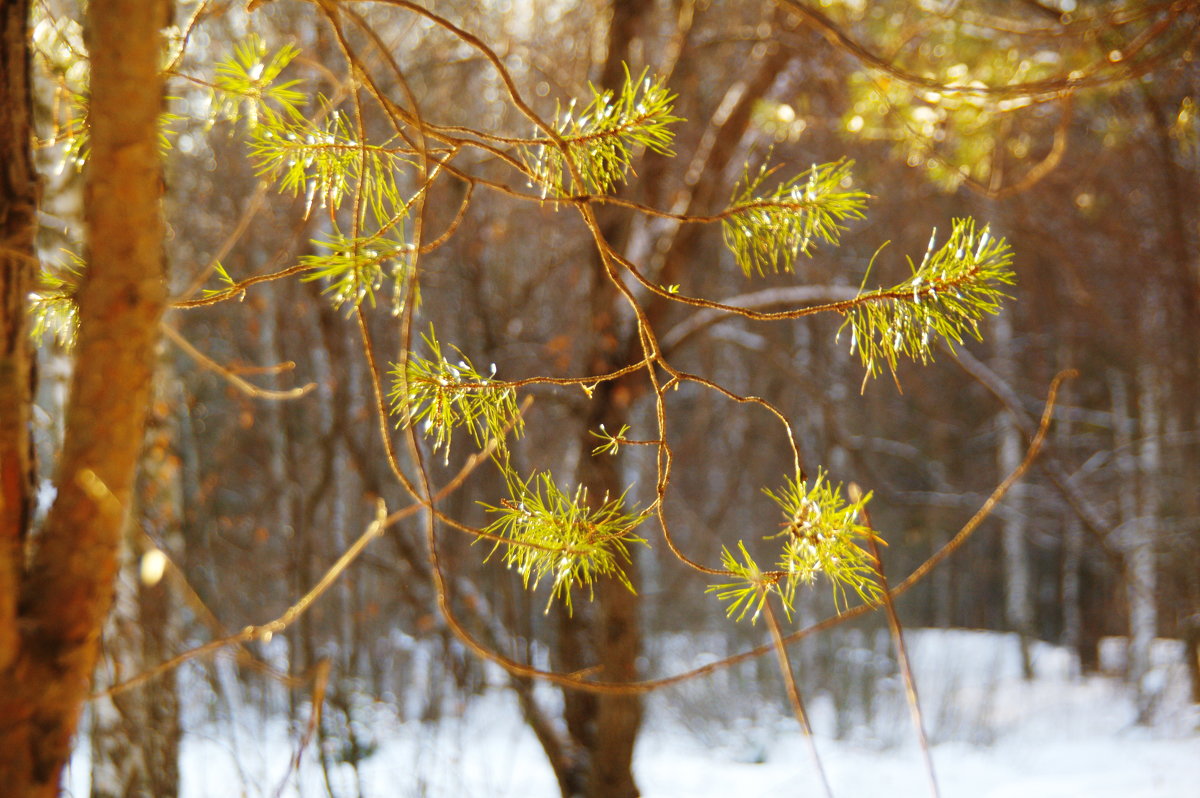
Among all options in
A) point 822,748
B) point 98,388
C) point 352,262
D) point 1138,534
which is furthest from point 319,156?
point 1138,534

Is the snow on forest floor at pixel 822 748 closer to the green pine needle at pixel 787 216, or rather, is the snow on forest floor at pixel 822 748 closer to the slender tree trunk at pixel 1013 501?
the slender tree trunk at pixel 1013 501

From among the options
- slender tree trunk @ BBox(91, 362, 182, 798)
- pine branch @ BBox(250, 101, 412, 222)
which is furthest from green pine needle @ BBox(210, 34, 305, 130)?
slender tree trunk @ BBox(91, 362, 182, 798)

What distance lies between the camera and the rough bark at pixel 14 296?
0.46m

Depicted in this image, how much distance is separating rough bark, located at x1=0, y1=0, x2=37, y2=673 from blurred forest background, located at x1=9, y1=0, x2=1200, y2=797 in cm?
A: 9

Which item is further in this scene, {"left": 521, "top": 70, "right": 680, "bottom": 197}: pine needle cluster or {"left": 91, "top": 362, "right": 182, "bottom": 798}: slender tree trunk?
{"left": 91, "top": 362, "right": 182, "bottom": 798}: slender tree trunk

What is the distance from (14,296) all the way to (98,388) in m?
0.16

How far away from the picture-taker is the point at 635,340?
2312mm

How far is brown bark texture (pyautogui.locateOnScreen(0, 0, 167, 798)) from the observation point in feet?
1.48

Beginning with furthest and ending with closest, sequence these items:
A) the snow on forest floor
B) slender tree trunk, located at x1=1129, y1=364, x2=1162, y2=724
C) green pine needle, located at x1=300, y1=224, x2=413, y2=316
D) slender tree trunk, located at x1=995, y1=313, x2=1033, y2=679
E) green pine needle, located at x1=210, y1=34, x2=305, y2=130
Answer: slender tree trunk, located at x1=995, y1=313, x2=1033, y2=679 → slender tree trunk, located at x1=1129, y1=364, x2=1162, y2=724 → the snow on forest floor → green pine needle, located at x1=210, y1=34, x2=305, y2=130 → green pine needle, located at x1=300, y1=224, x2=413, y2=316

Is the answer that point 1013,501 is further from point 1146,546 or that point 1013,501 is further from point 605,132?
point 605,132

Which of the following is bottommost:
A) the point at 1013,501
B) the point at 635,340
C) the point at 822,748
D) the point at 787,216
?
the point at 822,748

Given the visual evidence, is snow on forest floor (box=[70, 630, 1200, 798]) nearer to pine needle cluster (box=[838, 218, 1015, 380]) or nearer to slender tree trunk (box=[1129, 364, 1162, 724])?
slender tree trunk (box=[1129, 364, 1162, 724])

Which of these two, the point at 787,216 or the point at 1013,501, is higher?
the point at 1013,501

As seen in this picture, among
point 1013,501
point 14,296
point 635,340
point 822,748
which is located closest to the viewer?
point 14,296
